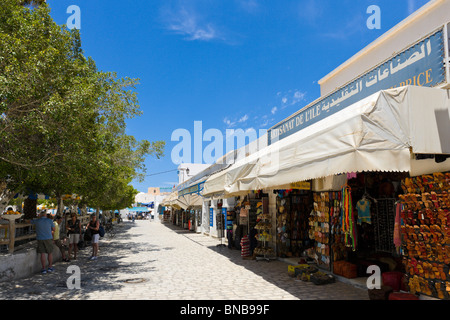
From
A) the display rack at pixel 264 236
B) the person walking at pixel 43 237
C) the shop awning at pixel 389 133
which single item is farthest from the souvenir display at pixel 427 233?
the person walking at pixel 43 237

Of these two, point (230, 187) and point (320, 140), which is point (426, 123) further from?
Answer: point (230, 187)

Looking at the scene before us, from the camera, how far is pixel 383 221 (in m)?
8.15

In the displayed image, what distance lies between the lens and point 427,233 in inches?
214

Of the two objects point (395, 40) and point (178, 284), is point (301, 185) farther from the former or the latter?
point (395, 40)

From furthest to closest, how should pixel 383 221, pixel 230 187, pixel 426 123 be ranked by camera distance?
pixel 230 187, pixel 383 221, pixel 426 123

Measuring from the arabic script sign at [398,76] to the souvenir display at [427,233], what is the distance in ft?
5.81

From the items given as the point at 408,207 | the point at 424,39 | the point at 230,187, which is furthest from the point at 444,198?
the point at 230,187

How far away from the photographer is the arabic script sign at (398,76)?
5.57 metres

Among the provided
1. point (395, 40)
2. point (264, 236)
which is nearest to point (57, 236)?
point (264, 236)

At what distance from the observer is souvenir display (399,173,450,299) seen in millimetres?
5141

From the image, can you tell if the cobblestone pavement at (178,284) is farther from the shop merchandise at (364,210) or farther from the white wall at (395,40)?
the white wall at (395,40)

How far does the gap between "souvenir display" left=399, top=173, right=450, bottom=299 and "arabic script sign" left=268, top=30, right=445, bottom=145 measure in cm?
177

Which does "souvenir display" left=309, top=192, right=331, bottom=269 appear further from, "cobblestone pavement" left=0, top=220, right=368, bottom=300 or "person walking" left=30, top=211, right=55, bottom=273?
"person walking" left=30, top=211, right=55, bottom=273

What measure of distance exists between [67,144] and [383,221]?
8.08 m
